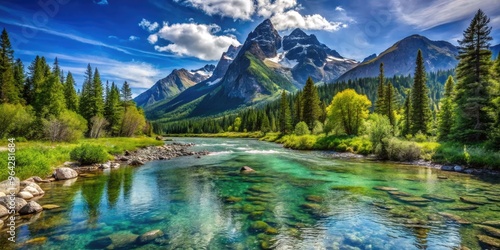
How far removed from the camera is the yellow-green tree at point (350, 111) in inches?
2270

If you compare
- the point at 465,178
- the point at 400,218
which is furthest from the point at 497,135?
the point at 400,218

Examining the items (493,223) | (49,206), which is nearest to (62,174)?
(49,206)

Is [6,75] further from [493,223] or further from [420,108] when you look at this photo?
[420,108]

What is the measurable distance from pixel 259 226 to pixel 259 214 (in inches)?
70.2

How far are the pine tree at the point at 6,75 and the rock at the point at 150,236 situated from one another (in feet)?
187

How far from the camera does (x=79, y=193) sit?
1827cm

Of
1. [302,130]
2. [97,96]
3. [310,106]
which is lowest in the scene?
[302,130]

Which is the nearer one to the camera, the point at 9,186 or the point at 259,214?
the point at 259,214

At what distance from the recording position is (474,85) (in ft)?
102

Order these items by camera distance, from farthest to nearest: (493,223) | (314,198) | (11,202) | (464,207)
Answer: (314,198)
(464,207)
(11,202)
(493,223)

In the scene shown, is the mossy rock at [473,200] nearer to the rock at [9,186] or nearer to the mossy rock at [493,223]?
the mossy rock at [493,223]

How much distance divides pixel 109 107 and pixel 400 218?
7968 cm

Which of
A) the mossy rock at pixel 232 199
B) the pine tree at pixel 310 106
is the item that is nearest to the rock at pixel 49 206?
the mossy rock at pixel 232 199

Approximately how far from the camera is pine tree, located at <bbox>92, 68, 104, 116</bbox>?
224 feet
